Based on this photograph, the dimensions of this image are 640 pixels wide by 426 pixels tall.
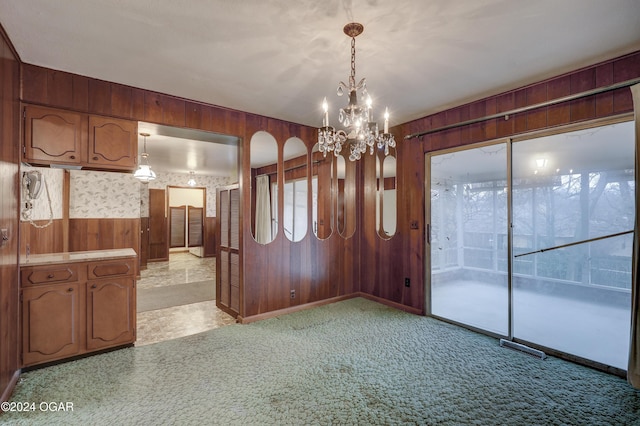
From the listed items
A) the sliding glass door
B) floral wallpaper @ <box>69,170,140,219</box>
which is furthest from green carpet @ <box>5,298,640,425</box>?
floral wallpaper @ <box>69,170,140,219</box>

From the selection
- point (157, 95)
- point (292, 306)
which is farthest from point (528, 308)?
point (157, 95)

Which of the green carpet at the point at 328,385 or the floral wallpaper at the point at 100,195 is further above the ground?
the floral wallpaper at the point at 100,195

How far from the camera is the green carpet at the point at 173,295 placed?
14.8 feet

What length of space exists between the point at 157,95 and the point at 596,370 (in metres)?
4.74

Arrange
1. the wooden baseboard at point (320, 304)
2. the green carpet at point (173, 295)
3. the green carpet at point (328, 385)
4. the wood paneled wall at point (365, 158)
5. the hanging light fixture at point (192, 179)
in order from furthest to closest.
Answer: the hanging light fixture at point (192, 179), the green carpet at point (173, 295), the wooden baseboard at point (320, 304), the wood paneled wall at point (365, 158), the green carpet at point (328, 385)

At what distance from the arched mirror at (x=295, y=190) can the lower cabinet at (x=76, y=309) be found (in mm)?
1927

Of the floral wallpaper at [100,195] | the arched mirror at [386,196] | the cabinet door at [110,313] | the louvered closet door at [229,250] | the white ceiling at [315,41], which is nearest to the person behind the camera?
the white ceiling at [315,41]

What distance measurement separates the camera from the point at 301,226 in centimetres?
435

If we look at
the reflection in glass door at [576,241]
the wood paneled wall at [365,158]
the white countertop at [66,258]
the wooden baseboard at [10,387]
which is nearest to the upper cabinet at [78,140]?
the wood paneled wall at [365,158]

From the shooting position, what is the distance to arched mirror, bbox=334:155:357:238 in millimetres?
4781

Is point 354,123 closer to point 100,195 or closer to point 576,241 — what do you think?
point 576,241

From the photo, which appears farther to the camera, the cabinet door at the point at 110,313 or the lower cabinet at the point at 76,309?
the cabinet door at the point at 110,313

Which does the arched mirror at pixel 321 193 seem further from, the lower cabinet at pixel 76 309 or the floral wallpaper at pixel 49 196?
the floral wallpaper at pixel 49 196

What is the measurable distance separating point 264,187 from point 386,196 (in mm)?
1754
